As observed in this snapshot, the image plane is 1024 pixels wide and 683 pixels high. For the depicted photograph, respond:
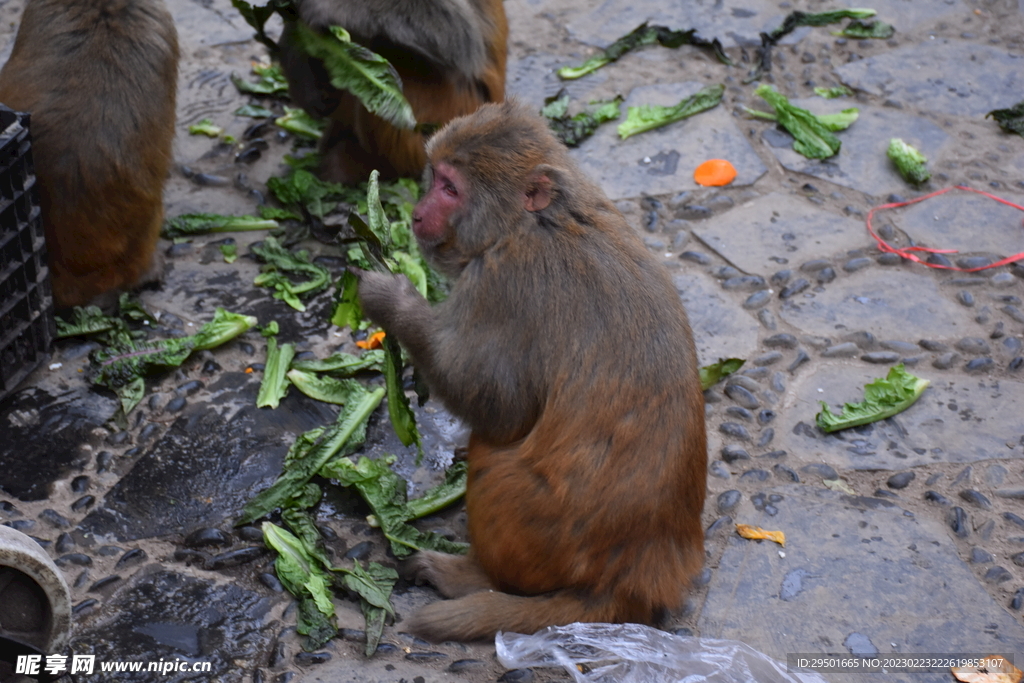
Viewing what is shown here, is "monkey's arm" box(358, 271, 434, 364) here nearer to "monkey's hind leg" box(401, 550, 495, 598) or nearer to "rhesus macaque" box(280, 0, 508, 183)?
"monkey's hind leg" box(401, 550, 495, 598)

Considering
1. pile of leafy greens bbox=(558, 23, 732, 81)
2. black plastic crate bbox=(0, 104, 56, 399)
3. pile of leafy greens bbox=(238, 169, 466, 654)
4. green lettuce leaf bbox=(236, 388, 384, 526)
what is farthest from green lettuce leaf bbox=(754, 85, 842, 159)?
black plastic crate bbox=(0, 104, 56, 399)

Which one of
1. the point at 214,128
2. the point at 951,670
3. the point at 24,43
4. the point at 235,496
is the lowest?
the point at 951,670

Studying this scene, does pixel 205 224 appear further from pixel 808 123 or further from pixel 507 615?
pixel 808 123

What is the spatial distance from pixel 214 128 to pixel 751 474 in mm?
4435

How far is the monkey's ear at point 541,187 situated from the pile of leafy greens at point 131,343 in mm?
2059

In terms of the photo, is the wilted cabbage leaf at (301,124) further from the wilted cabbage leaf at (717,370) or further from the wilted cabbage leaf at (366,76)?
the wilted cabbage leaf at (717,370)

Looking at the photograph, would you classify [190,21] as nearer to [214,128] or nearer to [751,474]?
[214,128]

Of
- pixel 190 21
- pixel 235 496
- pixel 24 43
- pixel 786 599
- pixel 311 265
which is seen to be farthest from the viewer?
pixel 190 21

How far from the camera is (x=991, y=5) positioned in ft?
26.2

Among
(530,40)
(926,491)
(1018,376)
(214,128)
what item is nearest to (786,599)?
(926,491)

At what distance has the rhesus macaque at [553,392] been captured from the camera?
3201 millimetres

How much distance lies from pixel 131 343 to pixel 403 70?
7.63 feet

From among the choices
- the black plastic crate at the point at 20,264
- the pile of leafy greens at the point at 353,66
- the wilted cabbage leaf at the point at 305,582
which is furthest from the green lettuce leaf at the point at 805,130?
the black plastic crate at the point at 20,264

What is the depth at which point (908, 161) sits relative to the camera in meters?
6.06
